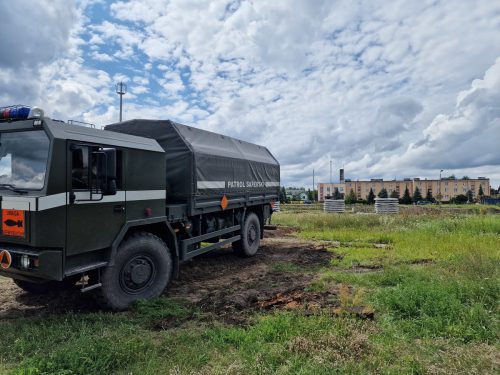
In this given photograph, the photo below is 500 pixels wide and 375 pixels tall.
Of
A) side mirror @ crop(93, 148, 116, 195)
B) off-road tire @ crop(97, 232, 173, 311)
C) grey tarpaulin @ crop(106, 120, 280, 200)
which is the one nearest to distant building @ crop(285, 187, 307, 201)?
grey tarpaulin @ crop(106, 120, 280, 200)

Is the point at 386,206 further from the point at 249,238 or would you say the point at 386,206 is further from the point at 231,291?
the point at 231,291

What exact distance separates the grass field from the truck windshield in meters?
1.88

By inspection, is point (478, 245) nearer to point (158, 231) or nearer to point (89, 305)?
point (158, 231)

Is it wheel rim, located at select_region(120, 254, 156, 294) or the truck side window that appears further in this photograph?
wheel rim, located at select_region(120, 254, 156, 294)

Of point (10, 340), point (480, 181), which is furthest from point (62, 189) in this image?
point (480, 181)

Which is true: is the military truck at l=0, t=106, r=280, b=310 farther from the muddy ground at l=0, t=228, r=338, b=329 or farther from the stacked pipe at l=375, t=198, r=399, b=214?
the stacked pipe at l=375, t=198, r=399, b=214

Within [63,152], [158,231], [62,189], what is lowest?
[158,231]

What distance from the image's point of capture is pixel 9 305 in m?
5.66

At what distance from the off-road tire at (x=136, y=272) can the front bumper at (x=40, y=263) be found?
0.77 meters

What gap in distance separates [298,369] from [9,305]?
4.87 metres

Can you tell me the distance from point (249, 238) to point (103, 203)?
561 cm

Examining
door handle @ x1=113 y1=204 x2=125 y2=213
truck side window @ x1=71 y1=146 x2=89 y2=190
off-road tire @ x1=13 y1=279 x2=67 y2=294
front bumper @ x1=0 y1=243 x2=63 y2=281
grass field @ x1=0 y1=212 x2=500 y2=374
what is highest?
truck side window @ x1=71 y1=146 x2=89 y2=190

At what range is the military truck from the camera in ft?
14.4

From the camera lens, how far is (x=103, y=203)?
503 centimetres
